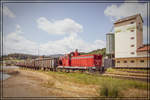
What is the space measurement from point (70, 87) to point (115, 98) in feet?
19.8

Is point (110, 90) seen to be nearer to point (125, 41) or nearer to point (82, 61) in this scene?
point (82, 61)

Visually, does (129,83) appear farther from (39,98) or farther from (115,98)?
(39,98)

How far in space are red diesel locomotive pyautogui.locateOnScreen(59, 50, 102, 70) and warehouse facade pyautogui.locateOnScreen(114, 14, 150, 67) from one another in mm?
6240

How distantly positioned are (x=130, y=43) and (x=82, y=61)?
39.0 ft

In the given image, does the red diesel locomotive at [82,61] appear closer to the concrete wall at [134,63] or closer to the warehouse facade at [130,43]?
the concrete wall at [134,63]

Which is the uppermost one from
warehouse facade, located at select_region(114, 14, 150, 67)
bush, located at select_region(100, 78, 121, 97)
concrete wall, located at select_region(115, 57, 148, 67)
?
warehouse facade, located at select_region(114, 14, 150, 67)

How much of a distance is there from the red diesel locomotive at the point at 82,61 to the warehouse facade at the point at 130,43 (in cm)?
624

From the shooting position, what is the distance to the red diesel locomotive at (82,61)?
19.3m

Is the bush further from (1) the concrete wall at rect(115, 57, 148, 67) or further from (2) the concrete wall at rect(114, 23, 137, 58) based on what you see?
(2) the concrete wall at rect(114, 23, 137, 58)

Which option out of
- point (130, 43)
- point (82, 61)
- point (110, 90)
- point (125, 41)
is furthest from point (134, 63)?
point (110, 90)

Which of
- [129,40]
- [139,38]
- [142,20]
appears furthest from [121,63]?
[142,20]

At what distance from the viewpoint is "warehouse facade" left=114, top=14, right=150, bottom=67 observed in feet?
63.2

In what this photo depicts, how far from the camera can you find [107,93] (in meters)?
8.44

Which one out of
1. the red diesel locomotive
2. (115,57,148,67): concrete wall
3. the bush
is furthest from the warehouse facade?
the bush
